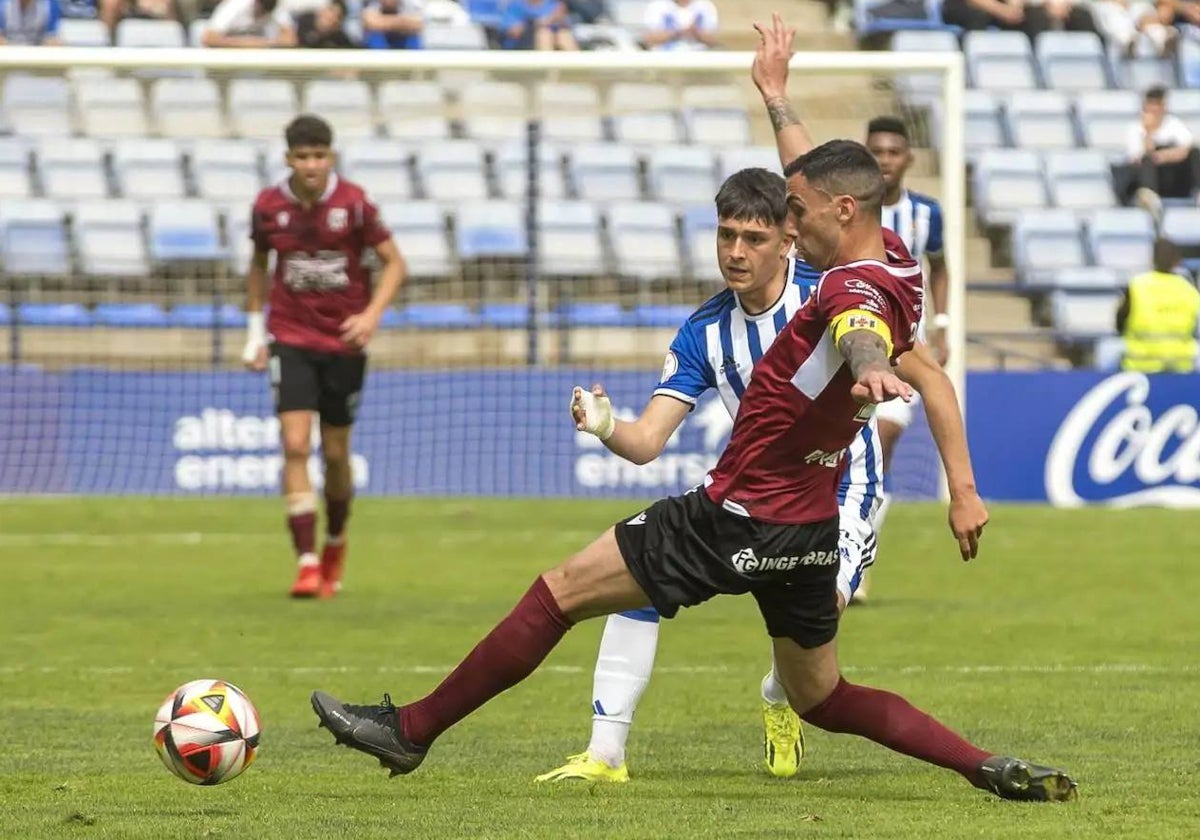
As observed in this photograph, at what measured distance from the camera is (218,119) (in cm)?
1848

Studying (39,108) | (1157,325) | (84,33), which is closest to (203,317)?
(39,108)

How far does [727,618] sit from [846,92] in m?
5.90

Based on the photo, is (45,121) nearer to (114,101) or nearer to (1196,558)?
(114,101)

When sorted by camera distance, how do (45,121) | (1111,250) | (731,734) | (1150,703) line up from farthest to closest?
(1111,250) < (45,121) < (1150,703) < (731,734)

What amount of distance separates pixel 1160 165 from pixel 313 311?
12710mm

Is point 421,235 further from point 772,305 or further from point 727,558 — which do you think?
point 727,558

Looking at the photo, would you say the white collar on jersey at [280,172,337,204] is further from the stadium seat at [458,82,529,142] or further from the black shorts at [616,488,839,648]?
the black shorts at [616,488,839,648]

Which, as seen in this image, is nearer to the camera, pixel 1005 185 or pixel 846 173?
pixel 846 173

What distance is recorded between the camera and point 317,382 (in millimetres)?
12305

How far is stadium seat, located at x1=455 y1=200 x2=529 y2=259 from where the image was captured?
739 inches

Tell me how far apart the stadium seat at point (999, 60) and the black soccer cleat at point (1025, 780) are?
18230 mm

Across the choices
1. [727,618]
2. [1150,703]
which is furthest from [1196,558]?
[1150,703]

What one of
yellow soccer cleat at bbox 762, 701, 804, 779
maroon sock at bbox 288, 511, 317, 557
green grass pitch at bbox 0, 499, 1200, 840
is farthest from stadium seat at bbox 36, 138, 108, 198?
yellow soccer cleat at bbox 762, 701, 804, 779

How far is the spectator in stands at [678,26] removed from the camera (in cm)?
2161
